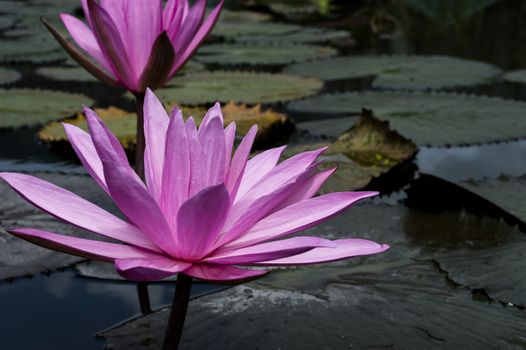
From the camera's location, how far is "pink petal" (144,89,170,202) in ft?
1.93

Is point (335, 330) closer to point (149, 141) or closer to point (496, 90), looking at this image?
point (149, 141)

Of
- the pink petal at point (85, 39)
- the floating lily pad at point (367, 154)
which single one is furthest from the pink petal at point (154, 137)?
the floating lily pad at point (367, 154)

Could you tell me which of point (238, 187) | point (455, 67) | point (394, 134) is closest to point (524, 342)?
point (238, 187)

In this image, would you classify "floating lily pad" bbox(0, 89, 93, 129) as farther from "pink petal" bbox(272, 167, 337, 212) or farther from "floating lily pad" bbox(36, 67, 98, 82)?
"pink petal" bbox(272, 167, 337, 212)

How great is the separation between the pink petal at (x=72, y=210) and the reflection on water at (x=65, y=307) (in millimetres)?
299

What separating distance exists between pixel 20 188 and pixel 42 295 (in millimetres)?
465

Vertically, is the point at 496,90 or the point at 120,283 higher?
the point at 496,90

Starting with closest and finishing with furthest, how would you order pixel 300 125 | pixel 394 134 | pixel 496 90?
pixel 394 134 → pixel 300 125 → pixel 496 90

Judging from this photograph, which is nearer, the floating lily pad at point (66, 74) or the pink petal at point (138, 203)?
the pink petal at point (138, 203)

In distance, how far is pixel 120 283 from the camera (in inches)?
38.9

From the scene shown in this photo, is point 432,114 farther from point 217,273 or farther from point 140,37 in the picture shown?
point 217,273

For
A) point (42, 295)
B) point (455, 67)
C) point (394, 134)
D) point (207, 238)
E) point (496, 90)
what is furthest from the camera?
point (455, 67)

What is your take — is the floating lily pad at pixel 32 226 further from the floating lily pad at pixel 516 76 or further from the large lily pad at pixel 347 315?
the floating lily pad at pixel 516 76

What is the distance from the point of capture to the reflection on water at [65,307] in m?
0.82
